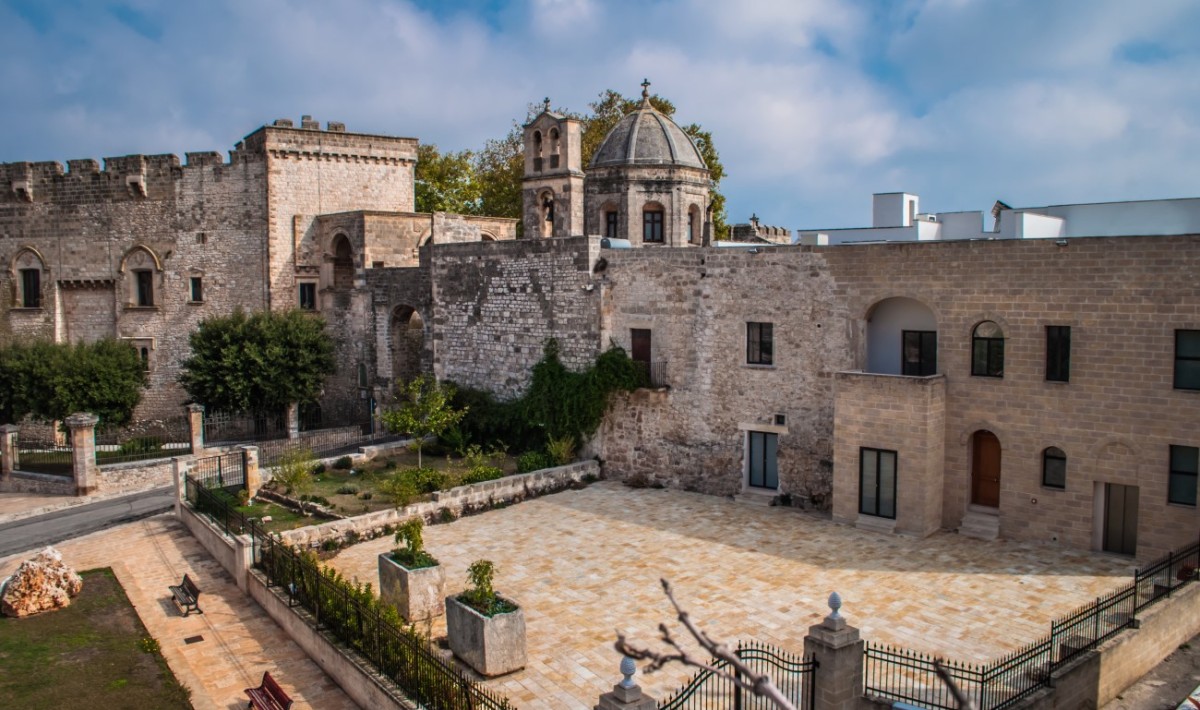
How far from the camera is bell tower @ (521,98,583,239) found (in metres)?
26.6

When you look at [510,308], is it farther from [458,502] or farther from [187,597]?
[187,597]

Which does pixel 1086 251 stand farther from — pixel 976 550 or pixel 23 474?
pixel 23 474

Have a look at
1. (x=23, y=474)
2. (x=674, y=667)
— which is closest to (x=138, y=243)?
(x=23, y=474)

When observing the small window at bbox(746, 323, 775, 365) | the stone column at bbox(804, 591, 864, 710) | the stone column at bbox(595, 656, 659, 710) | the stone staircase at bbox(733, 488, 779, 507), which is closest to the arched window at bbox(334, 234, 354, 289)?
the small window at bbox(746, 323, 775, 365)

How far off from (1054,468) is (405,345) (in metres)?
20.8

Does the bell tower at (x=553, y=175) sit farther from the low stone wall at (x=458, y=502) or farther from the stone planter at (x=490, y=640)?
the stone planter at (x=490, y=640)

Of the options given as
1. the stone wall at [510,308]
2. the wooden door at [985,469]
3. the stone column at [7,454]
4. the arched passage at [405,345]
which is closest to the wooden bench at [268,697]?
the stone wall at [510,308]

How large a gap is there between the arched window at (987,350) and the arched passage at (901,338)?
1.03 metres

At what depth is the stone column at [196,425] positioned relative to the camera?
1081 inches

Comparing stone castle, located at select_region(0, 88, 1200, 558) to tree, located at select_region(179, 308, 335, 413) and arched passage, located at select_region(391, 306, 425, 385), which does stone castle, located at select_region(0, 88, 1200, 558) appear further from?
tree, located at select_region(179, 308, 335, 413)

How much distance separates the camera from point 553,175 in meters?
26.8

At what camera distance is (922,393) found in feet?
57.1

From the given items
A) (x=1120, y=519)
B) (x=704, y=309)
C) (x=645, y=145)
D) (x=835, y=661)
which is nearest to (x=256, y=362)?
(x=645, y=145)

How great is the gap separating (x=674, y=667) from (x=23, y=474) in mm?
23652
